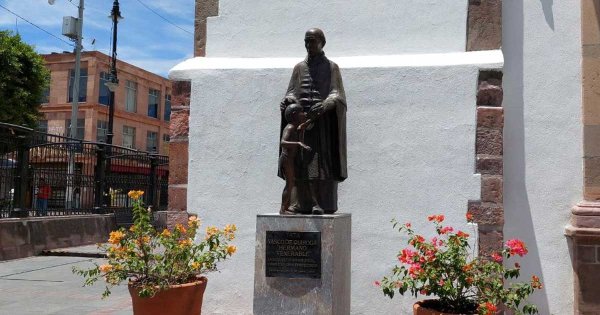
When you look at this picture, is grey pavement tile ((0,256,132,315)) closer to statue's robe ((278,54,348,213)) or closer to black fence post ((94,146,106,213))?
statue's robe ((278,54,348,213))

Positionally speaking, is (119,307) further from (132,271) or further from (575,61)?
(575,61)

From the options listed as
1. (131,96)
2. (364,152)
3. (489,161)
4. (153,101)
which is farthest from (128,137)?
(489,161)

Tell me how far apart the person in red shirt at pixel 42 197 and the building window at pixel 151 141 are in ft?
88.7

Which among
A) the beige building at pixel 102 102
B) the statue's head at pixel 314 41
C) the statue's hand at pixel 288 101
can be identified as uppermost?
the beige building at pixel 102 102

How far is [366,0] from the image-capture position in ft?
22.5

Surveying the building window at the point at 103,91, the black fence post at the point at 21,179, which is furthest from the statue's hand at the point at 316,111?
the building window at the point at 103,91

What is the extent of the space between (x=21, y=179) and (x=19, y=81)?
12.2m

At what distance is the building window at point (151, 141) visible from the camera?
38.9 metres

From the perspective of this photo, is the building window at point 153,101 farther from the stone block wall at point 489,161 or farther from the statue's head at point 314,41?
the statue's head at point 314,41


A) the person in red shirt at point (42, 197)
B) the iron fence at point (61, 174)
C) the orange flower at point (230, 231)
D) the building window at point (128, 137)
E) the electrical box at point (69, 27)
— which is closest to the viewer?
the orange flower at point (230, 231)

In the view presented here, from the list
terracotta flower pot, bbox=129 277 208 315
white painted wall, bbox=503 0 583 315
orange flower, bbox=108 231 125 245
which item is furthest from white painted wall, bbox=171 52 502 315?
orange flower, bbox=108 231 125 245

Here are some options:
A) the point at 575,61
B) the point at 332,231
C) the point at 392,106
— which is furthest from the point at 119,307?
the point at 575,61

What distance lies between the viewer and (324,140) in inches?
208

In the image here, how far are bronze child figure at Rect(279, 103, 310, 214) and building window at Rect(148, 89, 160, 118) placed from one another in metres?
34.5
